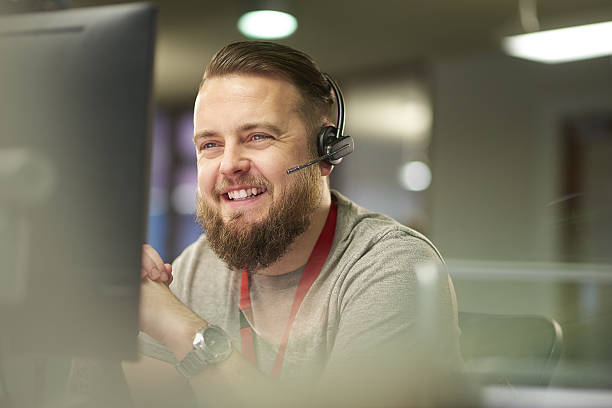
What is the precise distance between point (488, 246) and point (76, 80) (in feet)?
11.0

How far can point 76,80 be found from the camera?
0.63 metres

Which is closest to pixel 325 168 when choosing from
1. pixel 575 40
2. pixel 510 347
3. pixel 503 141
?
pixel 510 347

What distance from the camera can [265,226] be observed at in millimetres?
795

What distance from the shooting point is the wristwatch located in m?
0.78

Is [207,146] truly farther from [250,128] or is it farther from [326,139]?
[326,139]

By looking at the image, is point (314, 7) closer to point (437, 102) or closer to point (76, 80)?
point (76, 80)

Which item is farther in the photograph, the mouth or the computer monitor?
the mouth

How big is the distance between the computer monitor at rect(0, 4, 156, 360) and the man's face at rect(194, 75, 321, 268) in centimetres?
15

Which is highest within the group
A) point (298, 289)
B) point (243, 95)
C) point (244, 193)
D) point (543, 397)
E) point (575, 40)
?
point (575, 40)

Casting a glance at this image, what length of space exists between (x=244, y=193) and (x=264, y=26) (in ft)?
1.20

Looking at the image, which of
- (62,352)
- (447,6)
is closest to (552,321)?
(62,352)

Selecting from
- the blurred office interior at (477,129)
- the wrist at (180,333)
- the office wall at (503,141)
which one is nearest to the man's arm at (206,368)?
the wrist at (180,333)

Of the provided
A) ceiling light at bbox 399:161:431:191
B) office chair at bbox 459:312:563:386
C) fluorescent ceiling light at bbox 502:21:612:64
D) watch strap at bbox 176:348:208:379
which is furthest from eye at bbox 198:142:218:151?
ceiling light at bbox 399:161:431:191

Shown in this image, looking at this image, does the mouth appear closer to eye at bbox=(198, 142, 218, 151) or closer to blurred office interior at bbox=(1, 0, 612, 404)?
eye at bbox=(198, 142, 218, 151)
